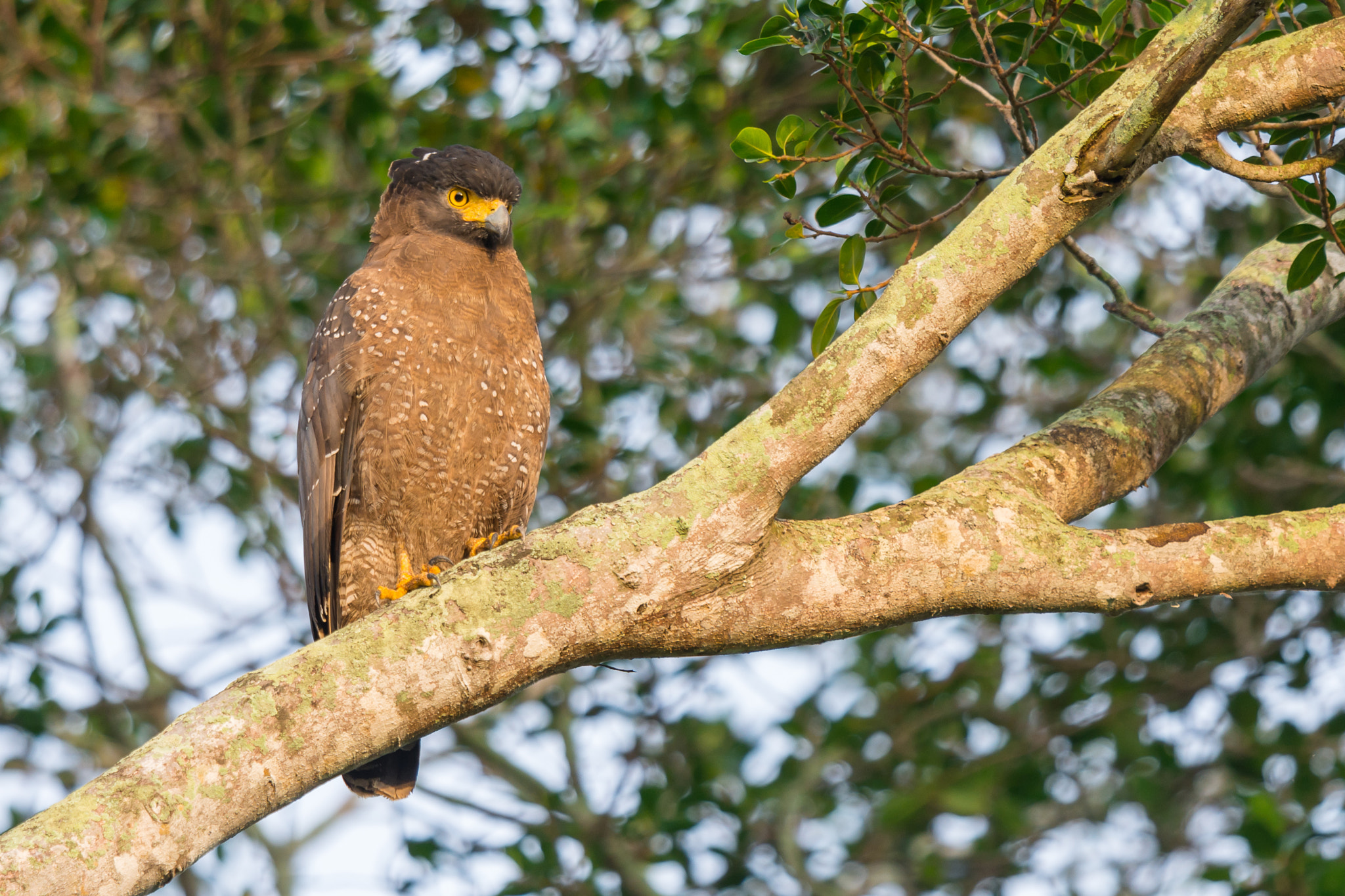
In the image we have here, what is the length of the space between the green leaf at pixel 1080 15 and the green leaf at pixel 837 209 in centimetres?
72

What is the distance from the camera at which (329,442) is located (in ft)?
13.3

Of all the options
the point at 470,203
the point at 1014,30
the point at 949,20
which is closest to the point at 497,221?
the point at 470,203

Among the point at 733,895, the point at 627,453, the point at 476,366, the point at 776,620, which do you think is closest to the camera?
the point at 776,620

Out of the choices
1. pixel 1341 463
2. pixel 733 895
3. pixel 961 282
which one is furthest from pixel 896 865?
pixel 961 282

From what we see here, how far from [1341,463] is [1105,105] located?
4008 mm

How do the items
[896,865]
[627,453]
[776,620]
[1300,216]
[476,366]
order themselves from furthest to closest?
[896,865], [627,453], [1300,216], [476,366], [776,620]

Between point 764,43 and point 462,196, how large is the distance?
5.01 ft

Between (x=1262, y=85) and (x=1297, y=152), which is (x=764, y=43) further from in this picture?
(x=1297, y=152)

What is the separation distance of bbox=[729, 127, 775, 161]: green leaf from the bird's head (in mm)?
1225

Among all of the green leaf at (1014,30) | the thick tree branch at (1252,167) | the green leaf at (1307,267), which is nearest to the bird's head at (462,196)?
the green leaf at (1014,30)

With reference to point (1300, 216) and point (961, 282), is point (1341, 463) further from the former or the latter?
point (961, 282)

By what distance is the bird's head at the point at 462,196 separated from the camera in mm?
4270

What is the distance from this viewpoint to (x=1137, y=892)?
6660 millimetres

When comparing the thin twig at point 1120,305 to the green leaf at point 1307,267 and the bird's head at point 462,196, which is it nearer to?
the green leaf at point 1307,267
